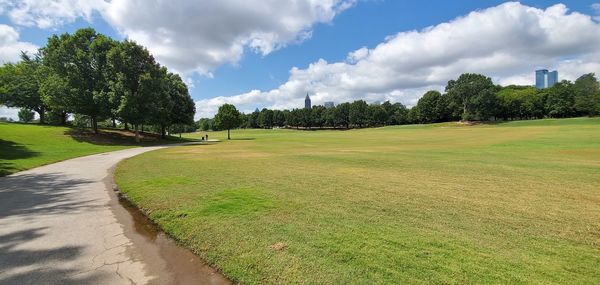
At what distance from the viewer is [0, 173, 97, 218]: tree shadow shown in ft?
28.2

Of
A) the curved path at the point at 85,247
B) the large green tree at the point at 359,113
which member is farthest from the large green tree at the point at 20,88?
the large green tree at the point at 359,113

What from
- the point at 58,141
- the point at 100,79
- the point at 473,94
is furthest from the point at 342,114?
the point at 58,141

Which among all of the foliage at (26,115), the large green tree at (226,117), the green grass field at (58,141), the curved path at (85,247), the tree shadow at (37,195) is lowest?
the curved path at (85,247)

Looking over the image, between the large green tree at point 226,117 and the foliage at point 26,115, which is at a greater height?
the foliage at point 26,115

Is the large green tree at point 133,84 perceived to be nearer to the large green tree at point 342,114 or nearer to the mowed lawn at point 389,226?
the mowed lawn at point 389,226

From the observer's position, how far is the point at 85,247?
5855 mm

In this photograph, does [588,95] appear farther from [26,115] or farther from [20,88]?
[26,115]

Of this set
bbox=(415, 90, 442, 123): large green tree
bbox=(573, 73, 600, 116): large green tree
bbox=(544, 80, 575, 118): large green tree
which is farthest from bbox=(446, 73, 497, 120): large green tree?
bbox=(573, 73, 600, 116): large green tree

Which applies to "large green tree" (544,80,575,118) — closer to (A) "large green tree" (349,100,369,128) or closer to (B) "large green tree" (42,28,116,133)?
(A) "large green tree" (349,100,369,128)

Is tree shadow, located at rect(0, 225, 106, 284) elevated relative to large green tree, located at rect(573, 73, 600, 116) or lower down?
lower down

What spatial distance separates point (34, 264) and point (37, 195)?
270 inches

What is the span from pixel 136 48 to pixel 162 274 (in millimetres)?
46446

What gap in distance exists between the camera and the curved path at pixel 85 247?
4.75 metres

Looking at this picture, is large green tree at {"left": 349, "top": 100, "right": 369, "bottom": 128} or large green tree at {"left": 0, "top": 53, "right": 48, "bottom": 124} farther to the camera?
large green tree at {"left": 349, "top": 100, "right": 369, "bottom": 128}
